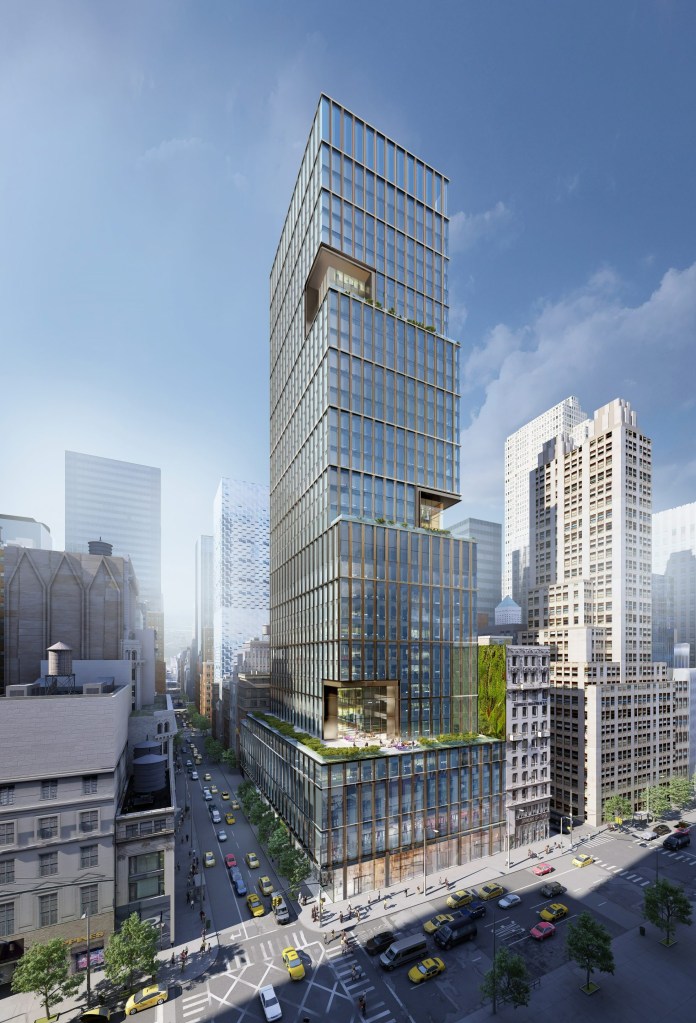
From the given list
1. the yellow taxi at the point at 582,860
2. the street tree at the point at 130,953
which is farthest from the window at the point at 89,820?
the yellow taxi at the point at 582,860

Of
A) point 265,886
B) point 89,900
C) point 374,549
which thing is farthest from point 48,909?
point 374,549

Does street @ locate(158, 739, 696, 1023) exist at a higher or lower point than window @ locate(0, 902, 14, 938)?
lower

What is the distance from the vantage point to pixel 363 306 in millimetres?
81938

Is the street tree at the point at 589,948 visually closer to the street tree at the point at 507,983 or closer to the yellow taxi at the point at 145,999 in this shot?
the street tree at the point at 507,983

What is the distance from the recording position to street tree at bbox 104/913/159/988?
43.2 meters

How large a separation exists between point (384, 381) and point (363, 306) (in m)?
13.0

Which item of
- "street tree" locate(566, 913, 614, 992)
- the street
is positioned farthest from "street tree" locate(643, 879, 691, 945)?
"street tree" locate(566, 913, 614, 992)

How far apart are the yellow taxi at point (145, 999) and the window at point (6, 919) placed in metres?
13.0

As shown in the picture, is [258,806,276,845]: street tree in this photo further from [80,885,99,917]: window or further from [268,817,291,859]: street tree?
[80,885,99,917]: window

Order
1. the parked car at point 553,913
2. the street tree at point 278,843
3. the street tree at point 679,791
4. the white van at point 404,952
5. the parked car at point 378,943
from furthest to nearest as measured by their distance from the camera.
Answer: the street tree at point 679,791, the street tree at point 278,843, the parked car at point 553,913, the parked car at point 378,943, the white van at point 404,952

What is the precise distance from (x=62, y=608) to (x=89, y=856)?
2032 inches

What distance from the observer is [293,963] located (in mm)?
47406

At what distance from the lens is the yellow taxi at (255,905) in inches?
2279

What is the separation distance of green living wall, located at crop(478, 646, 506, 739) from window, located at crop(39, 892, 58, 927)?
5824 centimetres
